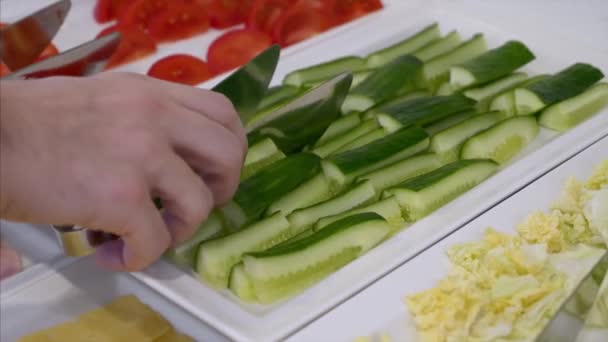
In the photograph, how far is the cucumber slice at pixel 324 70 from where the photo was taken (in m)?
2.07


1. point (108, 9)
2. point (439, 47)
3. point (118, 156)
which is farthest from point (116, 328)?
point (108, 9)

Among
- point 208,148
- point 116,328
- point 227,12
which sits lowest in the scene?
point 116,328

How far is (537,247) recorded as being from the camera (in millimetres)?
1411

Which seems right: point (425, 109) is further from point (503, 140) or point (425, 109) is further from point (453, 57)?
point (453, 57)

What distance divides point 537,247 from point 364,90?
0.71 m

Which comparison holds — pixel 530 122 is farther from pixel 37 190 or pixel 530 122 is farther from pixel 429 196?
pixel 37 190

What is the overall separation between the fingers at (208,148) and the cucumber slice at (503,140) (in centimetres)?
67

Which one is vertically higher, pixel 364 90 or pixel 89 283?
pixel 364 90

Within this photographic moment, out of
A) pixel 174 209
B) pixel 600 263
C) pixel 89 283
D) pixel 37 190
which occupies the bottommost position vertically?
Answer: pixel 89 283

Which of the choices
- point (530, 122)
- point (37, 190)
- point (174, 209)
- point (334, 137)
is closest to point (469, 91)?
point (530, 122)

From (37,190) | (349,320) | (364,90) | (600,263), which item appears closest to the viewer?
(37,190)

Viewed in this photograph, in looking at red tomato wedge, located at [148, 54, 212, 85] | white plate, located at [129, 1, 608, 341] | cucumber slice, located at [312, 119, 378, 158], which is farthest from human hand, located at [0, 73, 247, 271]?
red tomato wedge, located at [148, 54, 212, 85]

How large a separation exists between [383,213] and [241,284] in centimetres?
33

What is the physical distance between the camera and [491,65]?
204 centimetres
